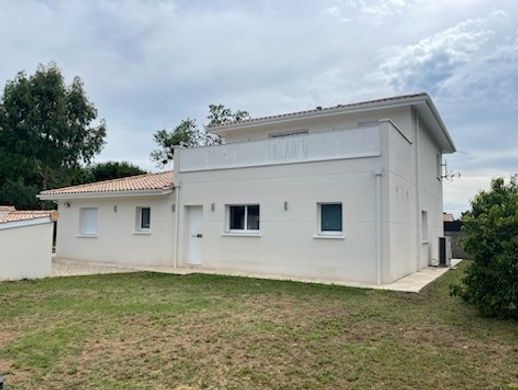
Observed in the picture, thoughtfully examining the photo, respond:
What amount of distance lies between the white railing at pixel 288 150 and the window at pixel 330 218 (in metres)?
1.60

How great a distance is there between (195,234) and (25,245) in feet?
19.9

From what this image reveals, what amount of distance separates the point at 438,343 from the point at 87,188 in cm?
1789

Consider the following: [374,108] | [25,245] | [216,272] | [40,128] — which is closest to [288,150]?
[374,108]

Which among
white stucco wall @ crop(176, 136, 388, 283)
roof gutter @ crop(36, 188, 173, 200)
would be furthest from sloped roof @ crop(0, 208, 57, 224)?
white stucco wall @ crop(176, 136, 388, 283)

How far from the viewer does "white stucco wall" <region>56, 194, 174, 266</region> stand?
687 inches

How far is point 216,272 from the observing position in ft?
50.2

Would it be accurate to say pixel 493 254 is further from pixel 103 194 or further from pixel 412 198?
pixel 103 194

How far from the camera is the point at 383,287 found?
11.9m

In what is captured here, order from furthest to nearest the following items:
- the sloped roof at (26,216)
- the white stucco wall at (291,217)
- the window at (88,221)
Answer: the window at (88,221)
the sloped roof at (26,216)
the white stucco wall at (291,217)

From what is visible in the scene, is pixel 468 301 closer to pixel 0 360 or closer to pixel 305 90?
pixel 0 360

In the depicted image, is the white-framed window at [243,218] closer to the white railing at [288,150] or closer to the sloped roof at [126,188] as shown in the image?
the white railing at [288,150]

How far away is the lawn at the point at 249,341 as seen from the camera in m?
5.07

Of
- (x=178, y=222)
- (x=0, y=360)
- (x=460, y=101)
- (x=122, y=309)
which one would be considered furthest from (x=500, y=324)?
(x=460, y=101)

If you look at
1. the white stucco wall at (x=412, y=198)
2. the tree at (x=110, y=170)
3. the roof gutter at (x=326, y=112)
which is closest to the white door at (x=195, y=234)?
the roof gutter at (x=326, y=112)
